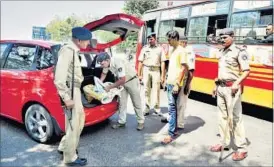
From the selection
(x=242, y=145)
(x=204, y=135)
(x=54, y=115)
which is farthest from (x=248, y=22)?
(x=54, y=115)

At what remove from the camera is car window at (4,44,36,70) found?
477 cm

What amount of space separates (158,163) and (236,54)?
74.1 inches

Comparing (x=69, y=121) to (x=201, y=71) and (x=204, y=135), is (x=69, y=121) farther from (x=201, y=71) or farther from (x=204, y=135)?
(x=201, y=71)

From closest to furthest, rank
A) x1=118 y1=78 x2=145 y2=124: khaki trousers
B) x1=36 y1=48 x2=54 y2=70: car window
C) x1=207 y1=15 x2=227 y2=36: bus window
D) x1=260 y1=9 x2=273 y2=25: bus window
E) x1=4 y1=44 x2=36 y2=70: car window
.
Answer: x1=36 y1=48 x2=54 y2=70: car window → x1=4 y1=44 x2=36 y2=70: car window → x1=118 y1=78 x2=145 y2=124: khaki trousers → x1=260 y1=9 x2=273 y2=25: bus window → x1=207 y1=15 x2=227 y2=36: bus window

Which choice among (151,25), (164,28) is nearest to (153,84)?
(164,28)

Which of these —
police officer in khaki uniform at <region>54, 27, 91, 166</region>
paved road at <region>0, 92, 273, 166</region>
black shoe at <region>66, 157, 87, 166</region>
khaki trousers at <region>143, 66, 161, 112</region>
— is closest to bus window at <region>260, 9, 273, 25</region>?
paved road at <region>0, 92, 273, 166</region>

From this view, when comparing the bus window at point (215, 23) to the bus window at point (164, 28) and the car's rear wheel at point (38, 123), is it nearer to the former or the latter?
the bus window at point (164, 28)

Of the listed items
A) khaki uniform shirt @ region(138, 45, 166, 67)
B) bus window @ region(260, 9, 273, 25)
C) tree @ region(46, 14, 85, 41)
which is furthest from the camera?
tree @ region(46, 14, 85, 41)

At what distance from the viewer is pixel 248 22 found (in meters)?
7.18

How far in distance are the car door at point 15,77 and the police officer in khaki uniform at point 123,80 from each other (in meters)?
1.17

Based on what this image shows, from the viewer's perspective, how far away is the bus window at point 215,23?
7.90 m

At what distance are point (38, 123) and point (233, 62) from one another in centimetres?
311

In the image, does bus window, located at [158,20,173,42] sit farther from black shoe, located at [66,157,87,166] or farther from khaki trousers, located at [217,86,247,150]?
black shoe, located at [66,157,87,166]

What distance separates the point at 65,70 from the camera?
349 centimetres
